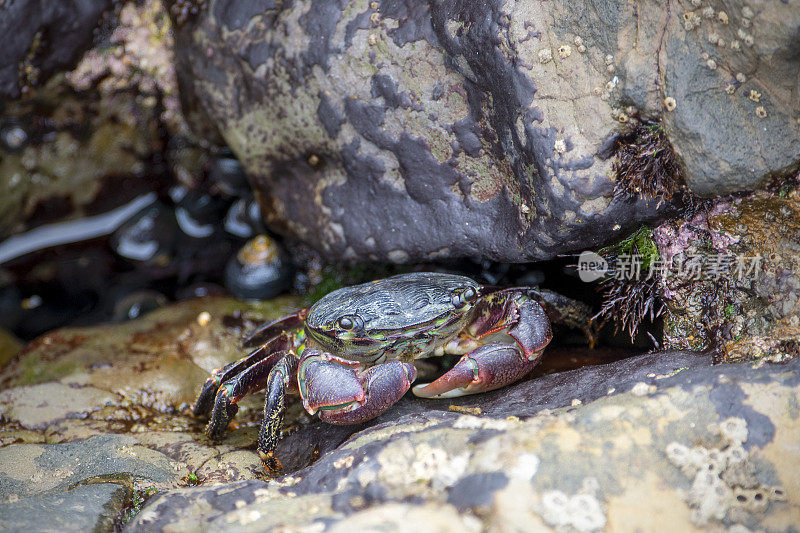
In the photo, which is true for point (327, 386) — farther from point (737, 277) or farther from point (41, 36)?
point (41, 36)

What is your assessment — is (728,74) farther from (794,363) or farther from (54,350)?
(54,350)

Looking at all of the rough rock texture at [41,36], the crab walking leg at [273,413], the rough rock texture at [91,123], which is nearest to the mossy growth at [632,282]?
the crab walking leg at [273,413]

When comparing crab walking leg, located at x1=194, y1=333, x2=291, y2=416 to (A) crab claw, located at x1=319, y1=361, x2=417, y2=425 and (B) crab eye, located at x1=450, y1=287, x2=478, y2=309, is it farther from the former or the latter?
(B) crab eye, located at x1=450, y1=287, x2=478, y2=309

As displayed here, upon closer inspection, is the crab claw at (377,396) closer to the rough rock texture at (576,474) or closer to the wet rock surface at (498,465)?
the wet rock surface at (498,465)

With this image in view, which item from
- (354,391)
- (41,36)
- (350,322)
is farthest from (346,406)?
(41,36)

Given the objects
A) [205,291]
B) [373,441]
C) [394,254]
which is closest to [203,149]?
[205,291]

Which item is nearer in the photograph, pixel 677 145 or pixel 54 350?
pixel 677 145
